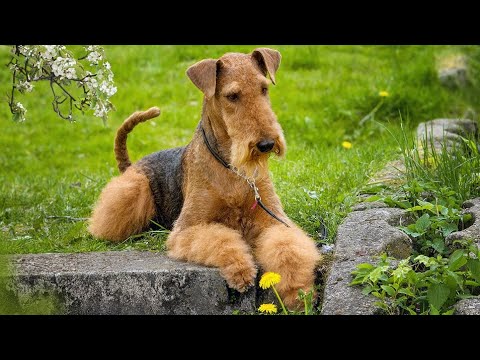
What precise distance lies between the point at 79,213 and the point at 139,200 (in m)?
1.10

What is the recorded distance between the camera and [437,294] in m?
3.50

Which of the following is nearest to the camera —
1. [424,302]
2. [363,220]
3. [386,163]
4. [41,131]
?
[424,302]

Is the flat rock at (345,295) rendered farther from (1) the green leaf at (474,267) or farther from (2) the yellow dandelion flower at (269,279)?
(1) the green leaf at (474,267)

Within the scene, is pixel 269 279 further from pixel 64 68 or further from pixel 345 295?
pixel 64 68

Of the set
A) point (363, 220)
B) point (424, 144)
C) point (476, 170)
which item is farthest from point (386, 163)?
point (363, 220)

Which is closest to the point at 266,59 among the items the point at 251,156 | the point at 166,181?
the point at 251,156

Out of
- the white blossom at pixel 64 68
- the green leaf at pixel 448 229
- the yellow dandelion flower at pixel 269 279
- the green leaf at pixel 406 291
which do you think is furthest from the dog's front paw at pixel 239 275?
the white blossom at pixel 64 68

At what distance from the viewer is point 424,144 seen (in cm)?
531

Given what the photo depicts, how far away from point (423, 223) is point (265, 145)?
3.29 feet

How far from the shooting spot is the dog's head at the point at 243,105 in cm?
401

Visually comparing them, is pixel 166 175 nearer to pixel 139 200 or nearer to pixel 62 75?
pixel 139 200

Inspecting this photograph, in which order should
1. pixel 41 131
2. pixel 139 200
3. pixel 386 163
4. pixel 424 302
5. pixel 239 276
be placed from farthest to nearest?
pixel 41 131 < pixel 386 163 < pixel 139 200 < pixel 239 276 < pixel 424 302

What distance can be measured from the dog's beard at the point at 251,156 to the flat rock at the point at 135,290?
59 cm

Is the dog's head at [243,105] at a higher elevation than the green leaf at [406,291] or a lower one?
higher
